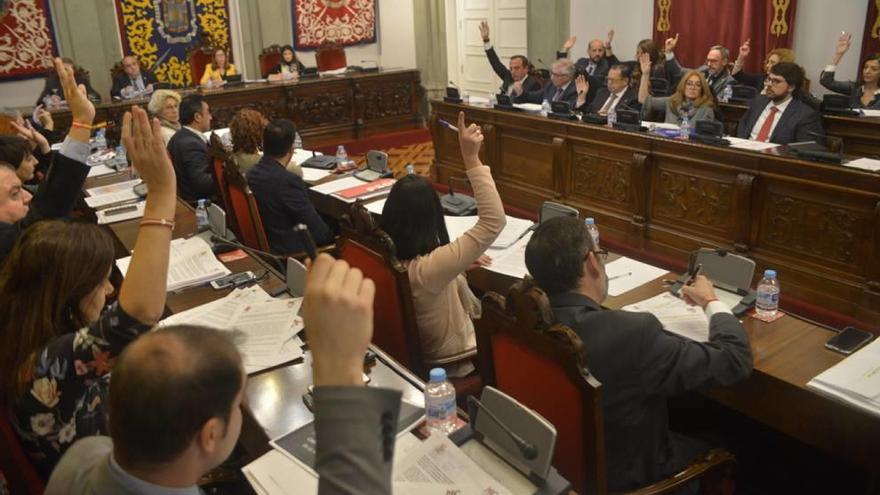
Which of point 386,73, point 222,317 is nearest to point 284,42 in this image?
point 386,73

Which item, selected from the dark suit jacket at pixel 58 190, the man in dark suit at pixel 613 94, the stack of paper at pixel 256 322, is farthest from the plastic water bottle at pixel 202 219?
the man in dark suit at pixel 613 94

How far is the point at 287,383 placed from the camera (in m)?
1.94

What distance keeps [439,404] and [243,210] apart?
212 cm

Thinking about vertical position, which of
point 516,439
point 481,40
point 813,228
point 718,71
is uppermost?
point 481,40

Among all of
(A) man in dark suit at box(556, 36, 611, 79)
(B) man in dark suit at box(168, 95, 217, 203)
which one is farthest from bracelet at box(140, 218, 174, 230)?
(A) man in dark suit at box(556, 36, 611, 79)

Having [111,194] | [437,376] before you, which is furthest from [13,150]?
[437,376]

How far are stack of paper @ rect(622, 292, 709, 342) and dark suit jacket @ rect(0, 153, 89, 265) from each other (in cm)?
184

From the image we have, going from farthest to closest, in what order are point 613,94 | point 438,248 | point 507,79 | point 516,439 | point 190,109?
point 507,79 → point 613,94 → point 190,109 → point 438,248 → point 516,439

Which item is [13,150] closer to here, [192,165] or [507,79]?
[192,165]

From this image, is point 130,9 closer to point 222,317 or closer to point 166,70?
point 166,70

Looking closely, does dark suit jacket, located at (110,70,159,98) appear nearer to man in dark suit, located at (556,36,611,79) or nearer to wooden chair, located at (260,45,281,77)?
wooden chair, located at (260,45,281,77)

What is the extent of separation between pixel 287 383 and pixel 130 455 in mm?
946

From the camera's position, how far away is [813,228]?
3664 millimetres

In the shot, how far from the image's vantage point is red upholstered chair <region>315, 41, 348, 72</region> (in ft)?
30.9
